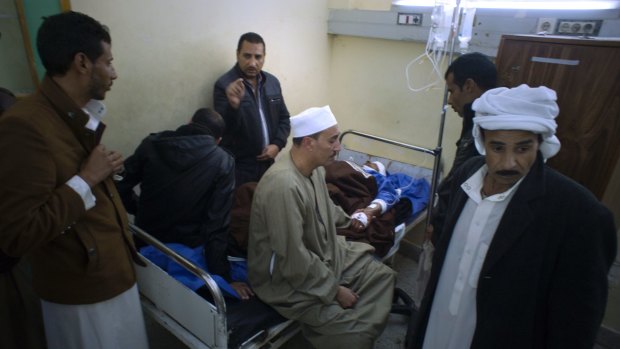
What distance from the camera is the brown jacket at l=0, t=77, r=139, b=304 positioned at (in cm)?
123

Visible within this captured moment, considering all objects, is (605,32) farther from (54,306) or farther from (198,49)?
(54,306)

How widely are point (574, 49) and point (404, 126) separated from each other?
201 cm

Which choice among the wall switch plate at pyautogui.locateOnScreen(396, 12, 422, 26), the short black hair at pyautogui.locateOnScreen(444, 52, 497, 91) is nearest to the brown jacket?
the short black hair at pyautogui.locateOnScreen(444, 52, 497, 91)

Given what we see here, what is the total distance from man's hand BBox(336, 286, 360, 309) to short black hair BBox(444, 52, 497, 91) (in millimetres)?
1372

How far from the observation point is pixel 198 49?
10.1ft

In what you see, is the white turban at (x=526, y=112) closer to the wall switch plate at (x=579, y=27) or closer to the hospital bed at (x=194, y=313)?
the hospital bed at (x=194, y=313)

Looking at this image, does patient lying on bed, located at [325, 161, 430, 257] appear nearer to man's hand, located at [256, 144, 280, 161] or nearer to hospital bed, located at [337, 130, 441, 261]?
Result: hospital bed, located at [337, 130, 441, 261]

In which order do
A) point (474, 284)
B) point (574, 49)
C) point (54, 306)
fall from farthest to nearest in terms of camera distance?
point (574, 49) < point (54, 306) < point (474, 284)

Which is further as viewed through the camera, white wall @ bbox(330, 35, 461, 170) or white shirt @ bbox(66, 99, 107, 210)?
white wall @ bbox(330, 35, 461, 170)

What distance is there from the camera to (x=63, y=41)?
135 centimetres

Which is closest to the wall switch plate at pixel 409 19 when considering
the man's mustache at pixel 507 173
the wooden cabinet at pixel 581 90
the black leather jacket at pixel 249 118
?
the black leather jacket at pixel 249 118

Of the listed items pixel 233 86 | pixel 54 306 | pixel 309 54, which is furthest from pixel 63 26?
pixel 309 54

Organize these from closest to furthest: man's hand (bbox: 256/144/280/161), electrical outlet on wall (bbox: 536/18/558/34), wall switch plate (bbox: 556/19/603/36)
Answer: wall switch plate (bbox: 556/19/603/36)
electrical outlet on wall (bbox: 536/18/558/34)
man's hand (bbox: 256/144/280/161)

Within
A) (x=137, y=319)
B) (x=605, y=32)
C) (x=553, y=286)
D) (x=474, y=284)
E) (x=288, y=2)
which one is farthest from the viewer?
(x=288, y=2)
